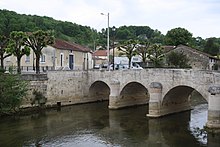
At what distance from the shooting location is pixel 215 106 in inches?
953

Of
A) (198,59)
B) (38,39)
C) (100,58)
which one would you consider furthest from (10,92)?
(100,58)

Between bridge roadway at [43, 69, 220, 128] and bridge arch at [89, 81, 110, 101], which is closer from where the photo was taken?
bridge roadway at [43, 69, 220, 128]

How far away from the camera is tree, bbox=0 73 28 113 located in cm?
2997

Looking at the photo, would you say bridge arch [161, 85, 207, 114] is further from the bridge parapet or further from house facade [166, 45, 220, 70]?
house facade [166, 45, 220, 70]

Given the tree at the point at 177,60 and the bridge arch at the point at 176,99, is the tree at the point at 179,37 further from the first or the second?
the bridge arch at the point at 176,99

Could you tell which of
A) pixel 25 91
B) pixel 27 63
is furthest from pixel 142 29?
pixel 25 91

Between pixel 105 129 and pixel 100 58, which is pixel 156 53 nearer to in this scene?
pixel 100 58

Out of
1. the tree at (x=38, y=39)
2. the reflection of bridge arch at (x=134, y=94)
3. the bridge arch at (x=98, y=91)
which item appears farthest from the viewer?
the bridge arch at (x=98, y=91)

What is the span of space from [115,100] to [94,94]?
6486 mm

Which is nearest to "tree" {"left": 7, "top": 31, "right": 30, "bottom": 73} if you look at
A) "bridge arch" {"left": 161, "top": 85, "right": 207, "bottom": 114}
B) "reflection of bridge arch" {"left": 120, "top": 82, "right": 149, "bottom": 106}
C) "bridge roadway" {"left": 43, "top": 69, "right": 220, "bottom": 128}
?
"bridge roadway" {"left": 43, "top": 69, "right": 220, "bottom": 128}

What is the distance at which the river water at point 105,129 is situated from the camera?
22344 mm

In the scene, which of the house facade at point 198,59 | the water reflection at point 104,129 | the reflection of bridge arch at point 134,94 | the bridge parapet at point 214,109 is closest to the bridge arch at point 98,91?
the reflection of bridge arch at point 134,94

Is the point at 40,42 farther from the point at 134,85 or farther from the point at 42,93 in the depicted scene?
the point at 134,85

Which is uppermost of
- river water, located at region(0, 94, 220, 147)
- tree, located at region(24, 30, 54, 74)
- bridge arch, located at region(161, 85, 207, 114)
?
tree, located at region(24, 30, 54, 74)
